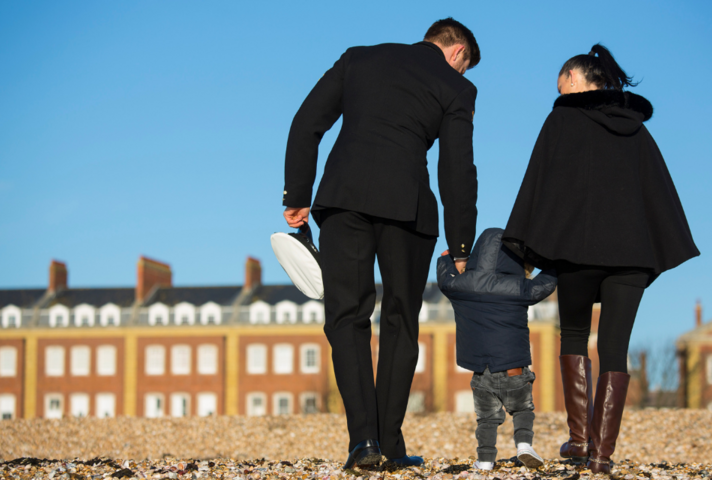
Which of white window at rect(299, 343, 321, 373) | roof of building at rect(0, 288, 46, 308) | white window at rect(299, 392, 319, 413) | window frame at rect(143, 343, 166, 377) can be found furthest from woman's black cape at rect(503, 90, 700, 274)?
roof of building at rect(0, 288, 46, 308)

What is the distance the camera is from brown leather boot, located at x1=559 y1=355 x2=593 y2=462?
4234mm

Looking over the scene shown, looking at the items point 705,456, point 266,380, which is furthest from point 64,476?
point 266,380

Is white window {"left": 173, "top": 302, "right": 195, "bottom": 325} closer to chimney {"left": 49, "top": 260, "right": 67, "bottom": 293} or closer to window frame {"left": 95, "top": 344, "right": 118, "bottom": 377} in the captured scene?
window frame {"left": 95, "top": 344, "right": 118, "bottom": 377}

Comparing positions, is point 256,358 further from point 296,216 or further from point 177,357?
point 296,216

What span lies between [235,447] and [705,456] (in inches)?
223

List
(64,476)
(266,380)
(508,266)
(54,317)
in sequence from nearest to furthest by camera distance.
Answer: (64,476)
(508,266)
(266,380)
(54,317)

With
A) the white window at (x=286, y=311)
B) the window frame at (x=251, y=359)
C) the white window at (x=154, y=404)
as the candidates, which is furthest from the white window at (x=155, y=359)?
the white window at (x=286, y=311)

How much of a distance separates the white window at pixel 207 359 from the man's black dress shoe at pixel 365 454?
5149 cm

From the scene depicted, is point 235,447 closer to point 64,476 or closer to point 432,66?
point 64,476

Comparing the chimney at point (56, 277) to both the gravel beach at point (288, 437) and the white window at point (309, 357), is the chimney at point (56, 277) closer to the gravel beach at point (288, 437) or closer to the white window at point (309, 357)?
the white window at point (309, 357)

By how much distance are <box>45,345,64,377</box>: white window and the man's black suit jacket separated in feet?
181

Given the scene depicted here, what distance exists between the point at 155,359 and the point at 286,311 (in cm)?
927

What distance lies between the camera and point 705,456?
9273 mm

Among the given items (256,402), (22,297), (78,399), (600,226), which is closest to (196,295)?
(256,402)
